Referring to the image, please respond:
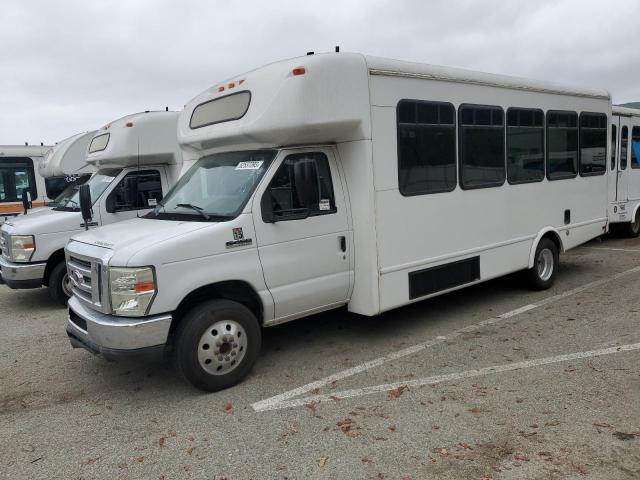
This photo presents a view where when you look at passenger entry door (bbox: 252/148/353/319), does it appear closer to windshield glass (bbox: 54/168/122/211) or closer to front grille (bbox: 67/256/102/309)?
front grille (bbox: 67/256/102/309)

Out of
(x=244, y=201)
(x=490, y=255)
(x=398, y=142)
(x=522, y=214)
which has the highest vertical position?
(x=398, y=142)

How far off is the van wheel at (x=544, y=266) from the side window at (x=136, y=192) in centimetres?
593

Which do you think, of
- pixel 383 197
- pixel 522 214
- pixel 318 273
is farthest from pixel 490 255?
pixel 318 273

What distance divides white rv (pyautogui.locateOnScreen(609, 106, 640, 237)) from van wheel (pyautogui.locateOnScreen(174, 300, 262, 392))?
971 centimetres

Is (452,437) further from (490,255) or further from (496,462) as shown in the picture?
(490,255)

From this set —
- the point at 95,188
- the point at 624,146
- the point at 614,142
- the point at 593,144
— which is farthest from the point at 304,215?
the point at 624,146

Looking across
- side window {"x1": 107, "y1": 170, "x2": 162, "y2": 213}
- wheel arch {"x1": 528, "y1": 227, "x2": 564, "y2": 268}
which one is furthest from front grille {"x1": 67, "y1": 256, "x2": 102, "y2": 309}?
wheel arch {"x1": 528, "y1": 227, "x2": 564, "y2": 268}

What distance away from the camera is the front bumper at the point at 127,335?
432 cm

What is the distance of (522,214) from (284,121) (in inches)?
155

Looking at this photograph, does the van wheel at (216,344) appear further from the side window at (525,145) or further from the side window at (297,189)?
the side window at (525,145)

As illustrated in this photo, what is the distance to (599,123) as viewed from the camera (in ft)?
28.8

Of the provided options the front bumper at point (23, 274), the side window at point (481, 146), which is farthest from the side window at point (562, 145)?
the front bumper at point (23, 274)

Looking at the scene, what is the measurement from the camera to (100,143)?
9.23 metres

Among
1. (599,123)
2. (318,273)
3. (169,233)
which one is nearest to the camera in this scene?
(169,233)
